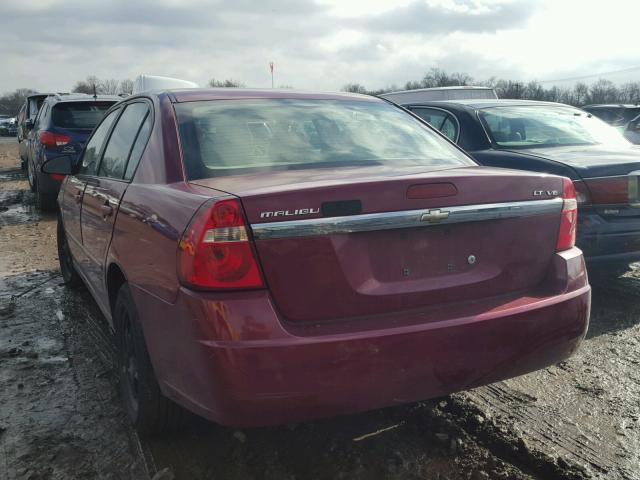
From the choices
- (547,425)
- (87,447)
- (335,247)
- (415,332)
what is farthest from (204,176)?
(547,425)

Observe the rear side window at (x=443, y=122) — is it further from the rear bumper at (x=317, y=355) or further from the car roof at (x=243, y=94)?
the rear bumper at (x=317, y=355)

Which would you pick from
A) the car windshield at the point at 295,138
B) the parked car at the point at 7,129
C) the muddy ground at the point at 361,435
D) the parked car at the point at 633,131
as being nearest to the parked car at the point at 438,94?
the parked car at the point at 633,131

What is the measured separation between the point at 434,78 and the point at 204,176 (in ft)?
249

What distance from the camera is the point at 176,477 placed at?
2643mm

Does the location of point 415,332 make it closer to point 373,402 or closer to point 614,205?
point 373,402

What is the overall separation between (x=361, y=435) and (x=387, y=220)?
3.79 ft

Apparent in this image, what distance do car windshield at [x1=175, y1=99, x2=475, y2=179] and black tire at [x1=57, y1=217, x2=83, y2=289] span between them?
2.89m

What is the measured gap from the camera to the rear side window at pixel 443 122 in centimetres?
623

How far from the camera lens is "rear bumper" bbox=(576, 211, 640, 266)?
459 centimetres

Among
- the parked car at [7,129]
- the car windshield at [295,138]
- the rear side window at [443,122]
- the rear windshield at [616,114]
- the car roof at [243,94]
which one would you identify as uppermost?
the car roof at [243,94]

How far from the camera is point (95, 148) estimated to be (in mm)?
4398

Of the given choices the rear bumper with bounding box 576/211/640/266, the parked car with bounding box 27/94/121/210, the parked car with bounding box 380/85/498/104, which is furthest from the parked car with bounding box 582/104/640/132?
the parked car with bounding box 27/94/121/210

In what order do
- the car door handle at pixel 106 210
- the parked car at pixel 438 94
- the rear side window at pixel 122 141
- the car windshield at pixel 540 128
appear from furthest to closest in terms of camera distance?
the parked car at pixel 438 94, the car windshield at pixel 540 128, the rear side window at pixel 122 141, the car door handle at pixel 106 210

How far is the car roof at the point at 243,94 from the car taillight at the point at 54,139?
7323mm
